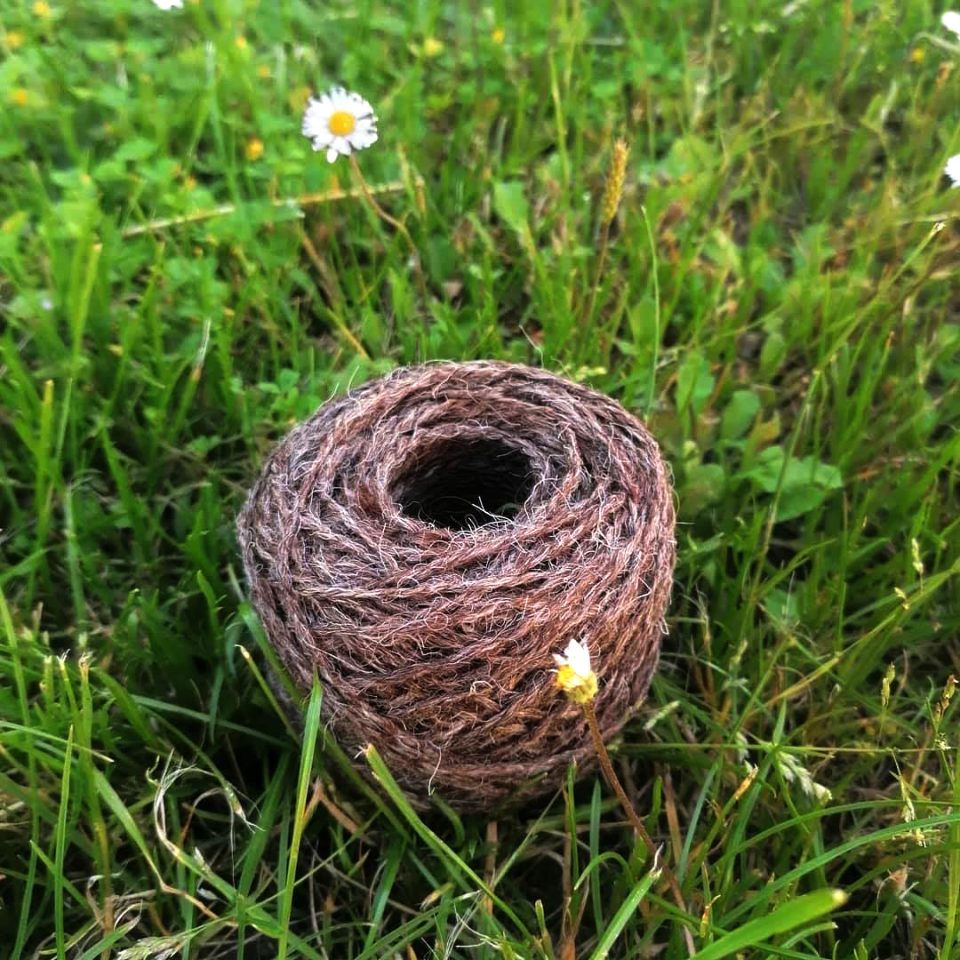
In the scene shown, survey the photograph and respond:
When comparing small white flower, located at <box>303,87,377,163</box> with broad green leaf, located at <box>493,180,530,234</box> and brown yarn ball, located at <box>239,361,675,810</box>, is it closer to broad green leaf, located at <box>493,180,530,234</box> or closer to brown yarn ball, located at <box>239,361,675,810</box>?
broad green leaf, located at <box>493,180,530,234</box>

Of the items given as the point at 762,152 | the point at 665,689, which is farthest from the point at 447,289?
the point at 665,689

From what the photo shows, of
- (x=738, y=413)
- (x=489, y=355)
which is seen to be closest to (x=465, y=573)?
(x=489, y=355)

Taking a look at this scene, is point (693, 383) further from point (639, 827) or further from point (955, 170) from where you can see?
point (639, 827)

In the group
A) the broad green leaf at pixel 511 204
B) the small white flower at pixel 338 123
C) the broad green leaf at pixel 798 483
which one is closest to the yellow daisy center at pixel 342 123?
the small white flower at pixel 338 123

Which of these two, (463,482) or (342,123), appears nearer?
(463,482)

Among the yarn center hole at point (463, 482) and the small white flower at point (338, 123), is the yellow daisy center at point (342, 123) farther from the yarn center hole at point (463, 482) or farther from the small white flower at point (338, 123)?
the yarn center hole at point (463, 482)

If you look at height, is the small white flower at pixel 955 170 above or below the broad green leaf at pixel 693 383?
above
